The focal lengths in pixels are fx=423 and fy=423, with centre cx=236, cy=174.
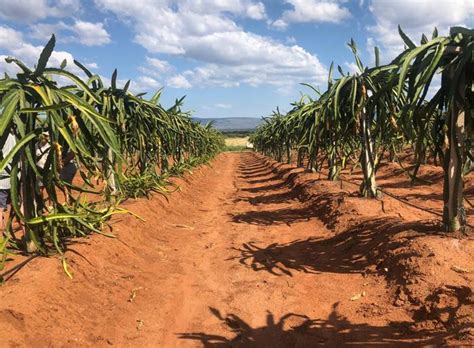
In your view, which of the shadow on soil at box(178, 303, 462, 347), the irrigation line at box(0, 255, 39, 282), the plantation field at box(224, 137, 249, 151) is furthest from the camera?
the plantation field at box(224, 137, 249, 151)

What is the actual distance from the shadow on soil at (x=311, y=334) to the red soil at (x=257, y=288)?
1 centimetres

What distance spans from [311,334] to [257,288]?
1.22 metres

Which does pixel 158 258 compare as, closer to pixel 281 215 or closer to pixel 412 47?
pixel 281 215

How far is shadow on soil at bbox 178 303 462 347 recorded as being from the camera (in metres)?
3.50

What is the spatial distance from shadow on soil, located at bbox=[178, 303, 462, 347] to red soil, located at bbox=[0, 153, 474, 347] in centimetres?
1

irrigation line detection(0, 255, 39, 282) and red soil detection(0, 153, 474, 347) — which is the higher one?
irrigation line detection(0, 255, 39, 282)

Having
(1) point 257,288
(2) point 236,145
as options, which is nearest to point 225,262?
(1) point 257,288

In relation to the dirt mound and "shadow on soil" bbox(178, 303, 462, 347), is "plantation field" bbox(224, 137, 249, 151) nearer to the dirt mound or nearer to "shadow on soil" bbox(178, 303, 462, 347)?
the dirt mound

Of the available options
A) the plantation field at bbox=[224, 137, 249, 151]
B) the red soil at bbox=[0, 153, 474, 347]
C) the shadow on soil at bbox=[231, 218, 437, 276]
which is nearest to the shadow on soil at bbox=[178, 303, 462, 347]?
the red soil at bbox=[0, 153, 474, 347]

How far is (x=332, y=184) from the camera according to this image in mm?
10414

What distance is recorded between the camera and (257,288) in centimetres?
494

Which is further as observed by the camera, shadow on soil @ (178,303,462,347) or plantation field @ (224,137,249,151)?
plantation field @ (224,137,249,151)

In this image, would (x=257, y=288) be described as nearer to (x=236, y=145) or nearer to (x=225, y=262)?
(x=225, y=262)

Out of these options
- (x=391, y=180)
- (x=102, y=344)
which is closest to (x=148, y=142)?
(x=102, y=344)
